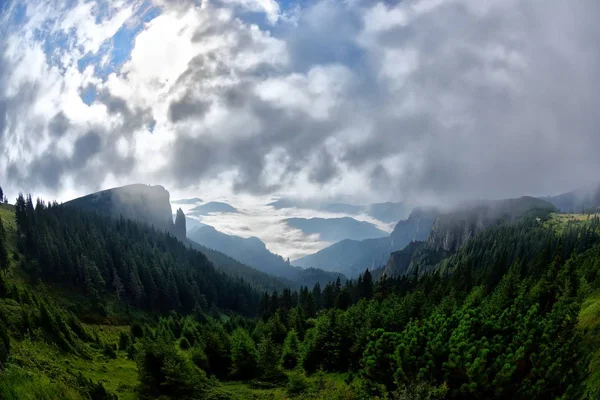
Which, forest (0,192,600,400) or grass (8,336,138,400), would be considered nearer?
grass (8,336,138,400)

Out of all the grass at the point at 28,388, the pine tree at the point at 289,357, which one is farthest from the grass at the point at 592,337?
the pine tree at the point at 289,357

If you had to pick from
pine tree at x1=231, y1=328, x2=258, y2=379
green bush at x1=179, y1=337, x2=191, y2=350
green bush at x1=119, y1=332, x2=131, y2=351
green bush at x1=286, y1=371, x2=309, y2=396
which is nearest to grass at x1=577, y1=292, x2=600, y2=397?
green bush at x1=286, y1=371, x2=309, y2=396

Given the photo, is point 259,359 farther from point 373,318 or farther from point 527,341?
point 527,341

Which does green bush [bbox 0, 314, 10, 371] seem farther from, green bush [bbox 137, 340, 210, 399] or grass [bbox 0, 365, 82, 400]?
green bush [bbox 137, 340, 210, 399]

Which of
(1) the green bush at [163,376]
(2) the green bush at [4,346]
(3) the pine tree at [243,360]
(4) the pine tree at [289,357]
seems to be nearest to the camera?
(2) the green bush at [4,346]

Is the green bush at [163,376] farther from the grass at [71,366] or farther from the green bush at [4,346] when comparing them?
the green bush at [4,346]

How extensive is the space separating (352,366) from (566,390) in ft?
102

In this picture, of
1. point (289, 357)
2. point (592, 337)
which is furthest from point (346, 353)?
point (592, 337)

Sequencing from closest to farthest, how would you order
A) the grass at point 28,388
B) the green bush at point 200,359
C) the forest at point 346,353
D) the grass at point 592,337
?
the grass at point 28,388 → the grass at point 592,337 → the forest at point 346,353 → the green bush at point 200,359

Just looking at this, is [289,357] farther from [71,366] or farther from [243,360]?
[71,366]

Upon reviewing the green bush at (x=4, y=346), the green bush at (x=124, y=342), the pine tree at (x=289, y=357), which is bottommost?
the pine tree at (x=289, y=357)

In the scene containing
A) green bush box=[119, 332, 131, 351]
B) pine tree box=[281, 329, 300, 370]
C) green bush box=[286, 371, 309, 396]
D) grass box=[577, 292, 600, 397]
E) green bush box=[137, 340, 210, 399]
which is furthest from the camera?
green bush box=[119, 332, 131, 351]

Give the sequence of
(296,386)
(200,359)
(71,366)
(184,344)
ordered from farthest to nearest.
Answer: (184,344) → (200,359) → (296,386) → (71,366)

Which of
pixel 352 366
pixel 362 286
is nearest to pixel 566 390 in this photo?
pixel 352 366
